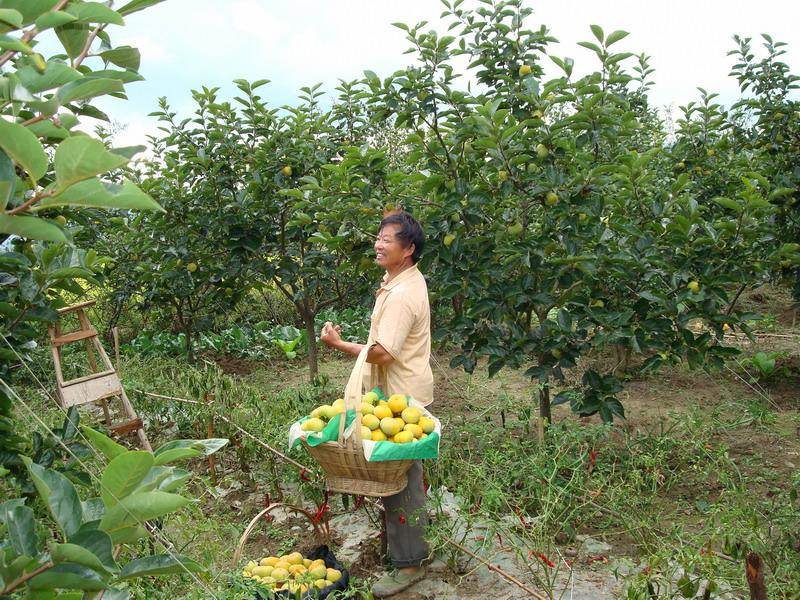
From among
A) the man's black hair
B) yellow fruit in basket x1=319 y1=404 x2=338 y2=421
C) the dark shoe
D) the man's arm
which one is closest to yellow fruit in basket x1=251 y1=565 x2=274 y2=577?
the dark shoe

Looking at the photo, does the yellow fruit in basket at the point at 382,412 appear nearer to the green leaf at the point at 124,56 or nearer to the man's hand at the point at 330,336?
the man's hand at the point at 330,336

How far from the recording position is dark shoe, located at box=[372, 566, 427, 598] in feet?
9.26

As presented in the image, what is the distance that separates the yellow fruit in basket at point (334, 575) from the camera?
2.67 meters

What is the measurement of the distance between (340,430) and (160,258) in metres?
4.08

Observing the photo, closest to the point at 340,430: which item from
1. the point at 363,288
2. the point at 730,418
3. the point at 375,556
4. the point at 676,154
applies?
the point at 375,556

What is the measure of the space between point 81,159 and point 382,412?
2151 mm

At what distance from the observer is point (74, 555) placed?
739 mm

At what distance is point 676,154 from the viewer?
18.0 ft

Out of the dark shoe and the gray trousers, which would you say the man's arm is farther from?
the dark shoe

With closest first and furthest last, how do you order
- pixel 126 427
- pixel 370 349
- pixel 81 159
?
pixel 81 159 → pixel 370 349 → pixel 126 427

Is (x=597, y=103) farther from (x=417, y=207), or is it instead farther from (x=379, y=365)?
(x=379, y=365)

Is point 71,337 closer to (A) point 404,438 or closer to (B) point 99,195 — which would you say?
(A) point 404,438

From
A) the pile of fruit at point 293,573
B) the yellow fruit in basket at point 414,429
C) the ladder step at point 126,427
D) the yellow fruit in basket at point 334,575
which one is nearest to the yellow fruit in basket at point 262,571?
the pile of fruit at point 293,573

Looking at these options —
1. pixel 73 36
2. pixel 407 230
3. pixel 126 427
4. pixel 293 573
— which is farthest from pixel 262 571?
pixel 73 36
